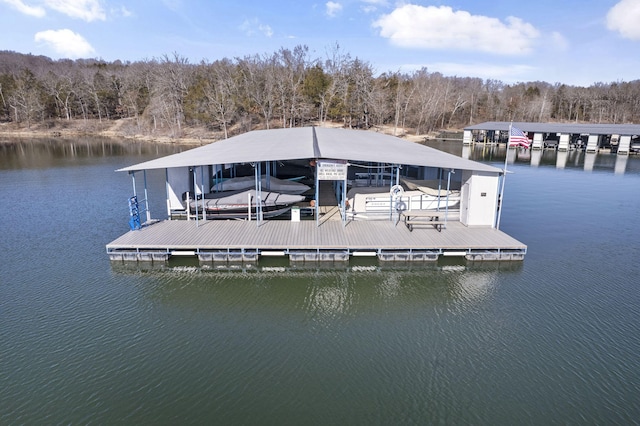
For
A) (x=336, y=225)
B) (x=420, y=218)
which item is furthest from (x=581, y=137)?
(x=336, y=225)

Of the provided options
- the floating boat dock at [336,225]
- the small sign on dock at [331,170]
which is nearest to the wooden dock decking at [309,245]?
the floating boat dock at [336,225]

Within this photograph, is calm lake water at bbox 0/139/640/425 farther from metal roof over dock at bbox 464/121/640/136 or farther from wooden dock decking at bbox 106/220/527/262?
metal roof over dock at bbox 464/121/640/136

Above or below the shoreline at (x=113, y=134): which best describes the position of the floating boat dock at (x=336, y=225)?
below

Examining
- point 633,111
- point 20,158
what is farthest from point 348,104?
point 633,111

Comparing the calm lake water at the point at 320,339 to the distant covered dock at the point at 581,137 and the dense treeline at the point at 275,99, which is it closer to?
the distant covered dock at the point at 581,137

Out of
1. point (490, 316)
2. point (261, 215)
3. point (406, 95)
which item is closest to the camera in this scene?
point (490, 316)

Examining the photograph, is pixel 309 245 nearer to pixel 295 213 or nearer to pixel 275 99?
pixel 295 213

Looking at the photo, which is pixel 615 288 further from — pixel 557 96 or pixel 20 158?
pixel 557 96
